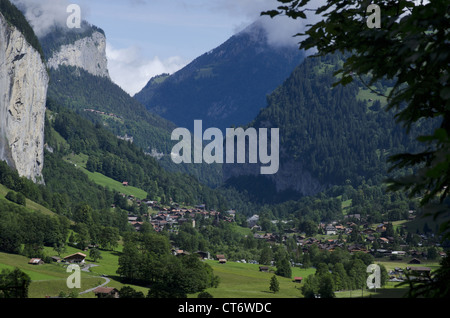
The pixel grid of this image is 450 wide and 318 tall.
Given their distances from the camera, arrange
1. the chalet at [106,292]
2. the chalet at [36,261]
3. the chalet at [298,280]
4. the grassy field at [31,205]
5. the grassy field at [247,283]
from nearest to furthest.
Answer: the chalet at [106,292] < the grassy field at [247,283] < the chalet at [36,261] < the chalet at [298,280] < the grassy field at [31,205]

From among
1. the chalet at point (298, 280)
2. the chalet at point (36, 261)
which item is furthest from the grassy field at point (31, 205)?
the chalet at point (298, 280)

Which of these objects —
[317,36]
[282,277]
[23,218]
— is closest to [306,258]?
[282,277]

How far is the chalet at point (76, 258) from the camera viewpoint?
120912 millimetres

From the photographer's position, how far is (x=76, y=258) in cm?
12225

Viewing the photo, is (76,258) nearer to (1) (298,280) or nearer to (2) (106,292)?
(2) (106,292)

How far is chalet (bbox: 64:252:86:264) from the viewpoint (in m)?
121

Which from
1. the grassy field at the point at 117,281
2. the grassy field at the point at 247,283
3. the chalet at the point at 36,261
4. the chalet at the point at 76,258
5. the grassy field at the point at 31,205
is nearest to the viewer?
the grassy field at the point at 117,281

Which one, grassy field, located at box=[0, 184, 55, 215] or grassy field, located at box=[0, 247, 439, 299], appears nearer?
grassy field, located at box=[0, 247, 439, 299]

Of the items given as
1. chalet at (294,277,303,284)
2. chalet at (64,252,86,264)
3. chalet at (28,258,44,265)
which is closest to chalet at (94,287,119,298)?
chalet at (28,258,44,265)

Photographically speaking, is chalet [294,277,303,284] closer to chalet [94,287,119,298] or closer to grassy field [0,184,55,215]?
chalet [94,287,119,298]

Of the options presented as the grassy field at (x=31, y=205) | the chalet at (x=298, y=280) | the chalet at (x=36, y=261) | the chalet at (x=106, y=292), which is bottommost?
the chalet at (x=298, y=280)

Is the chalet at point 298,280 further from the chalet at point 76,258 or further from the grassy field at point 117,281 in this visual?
the chalet at point 76,258

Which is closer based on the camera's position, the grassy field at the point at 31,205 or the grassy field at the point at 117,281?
the grassy field at the point at 117,281

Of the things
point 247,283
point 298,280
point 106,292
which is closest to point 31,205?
point 247,283
